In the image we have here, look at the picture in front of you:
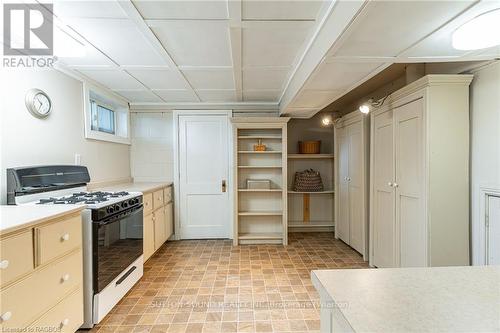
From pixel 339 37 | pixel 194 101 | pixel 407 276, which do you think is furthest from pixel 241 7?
pixel 194 101

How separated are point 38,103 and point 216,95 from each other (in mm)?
2030

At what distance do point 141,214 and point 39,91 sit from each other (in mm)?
1397

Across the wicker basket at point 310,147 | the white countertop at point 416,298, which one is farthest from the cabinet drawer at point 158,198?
the white countertop at point 416,298

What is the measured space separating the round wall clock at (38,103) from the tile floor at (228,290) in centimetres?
178

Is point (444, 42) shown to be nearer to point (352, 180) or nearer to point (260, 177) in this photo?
point (352, 180)

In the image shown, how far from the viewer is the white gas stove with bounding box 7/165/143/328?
1.92m

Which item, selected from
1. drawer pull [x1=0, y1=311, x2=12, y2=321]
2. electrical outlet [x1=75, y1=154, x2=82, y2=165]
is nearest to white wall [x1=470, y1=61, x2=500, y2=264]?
drawer pull [x1=0, y1=311, x2=12, y2=321]

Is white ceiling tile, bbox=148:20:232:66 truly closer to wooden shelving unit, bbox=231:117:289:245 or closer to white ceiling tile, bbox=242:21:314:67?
white ceiling tile, bbox=242:21:314:67

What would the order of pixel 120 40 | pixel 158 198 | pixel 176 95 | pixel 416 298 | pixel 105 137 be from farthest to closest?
pixel 176 95
pixel 158 198
pixel 105 137
pixel 120 40
pixel 416 298

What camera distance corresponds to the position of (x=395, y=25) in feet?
4.47

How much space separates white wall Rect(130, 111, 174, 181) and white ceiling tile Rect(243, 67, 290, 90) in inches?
63.7

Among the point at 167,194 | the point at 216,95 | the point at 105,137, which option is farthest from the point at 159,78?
the point at 167,194

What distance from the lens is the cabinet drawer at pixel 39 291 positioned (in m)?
1.25

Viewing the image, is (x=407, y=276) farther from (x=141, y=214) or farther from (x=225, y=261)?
(x=225, y=261)
